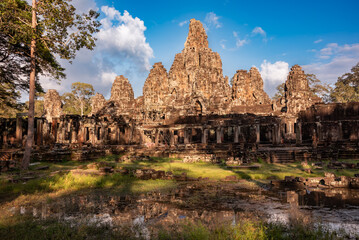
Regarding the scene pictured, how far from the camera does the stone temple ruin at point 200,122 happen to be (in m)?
22.3

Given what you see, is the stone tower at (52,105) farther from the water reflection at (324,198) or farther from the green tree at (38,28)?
the water reflection at (324,198)

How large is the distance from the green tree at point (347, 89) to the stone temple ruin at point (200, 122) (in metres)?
14.8

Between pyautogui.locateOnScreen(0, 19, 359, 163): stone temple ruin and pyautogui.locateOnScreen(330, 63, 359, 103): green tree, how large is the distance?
48.7 ft

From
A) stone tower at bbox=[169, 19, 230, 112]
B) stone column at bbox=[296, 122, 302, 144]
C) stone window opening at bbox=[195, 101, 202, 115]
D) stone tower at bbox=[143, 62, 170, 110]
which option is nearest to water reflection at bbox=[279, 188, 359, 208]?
stone column at bbox=[296, 122, 302, 144]

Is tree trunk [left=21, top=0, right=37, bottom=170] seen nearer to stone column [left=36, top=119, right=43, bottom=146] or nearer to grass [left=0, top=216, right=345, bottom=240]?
grass [left=0, top=216, right=345, bottom=240]

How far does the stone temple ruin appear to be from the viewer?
22.3 m

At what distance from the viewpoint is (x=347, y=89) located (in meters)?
51.8

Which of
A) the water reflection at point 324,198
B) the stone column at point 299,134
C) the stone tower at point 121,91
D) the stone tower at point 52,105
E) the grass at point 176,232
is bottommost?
the water reflection at point 324,198

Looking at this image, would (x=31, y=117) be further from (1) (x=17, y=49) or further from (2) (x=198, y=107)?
(2) (x=198, y=107)

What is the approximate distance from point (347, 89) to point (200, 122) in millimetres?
39477

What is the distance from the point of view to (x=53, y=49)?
50.1ft

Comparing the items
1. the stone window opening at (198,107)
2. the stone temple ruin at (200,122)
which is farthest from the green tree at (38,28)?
the stone window opening at (198,107)

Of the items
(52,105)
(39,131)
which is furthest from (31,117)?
(52,105)

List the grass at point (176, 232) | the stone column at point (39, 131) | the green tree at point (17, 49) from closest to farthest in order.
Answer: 1. the grass at point (176, 232)
2. the green tree at point (17, 49)
3. the stone column at point (39, 131)
